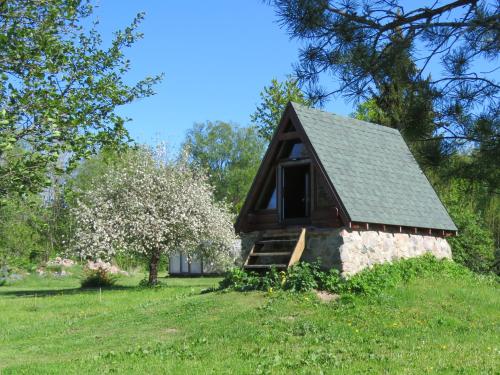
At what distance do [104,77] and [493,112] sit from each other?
19.5 ft

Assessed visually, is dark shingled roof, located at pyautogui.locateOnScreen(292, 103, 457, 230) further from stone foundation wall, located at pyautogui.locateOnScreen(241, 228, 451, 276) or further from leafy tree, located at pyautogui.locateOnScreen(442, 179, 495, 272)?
leafy tree, located at pyautogui.locateOnScreen(442, 179, 495, 272)

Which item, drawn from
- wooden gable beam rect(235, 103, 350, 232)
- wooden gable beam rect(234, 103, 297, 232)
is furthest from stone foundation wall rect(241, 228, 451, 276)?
wooden gable beam rect(234, 103, 297, 232)

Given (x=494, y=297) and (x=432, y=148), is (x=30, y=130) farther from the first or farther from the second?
(x=494, y=297)

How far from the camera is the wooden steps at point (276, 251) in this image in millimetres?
A: 17094

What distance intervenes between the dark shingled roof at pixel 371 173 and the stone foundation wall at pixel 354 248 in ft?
1.57

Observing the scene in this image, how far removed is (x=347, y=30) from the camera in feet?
24.8

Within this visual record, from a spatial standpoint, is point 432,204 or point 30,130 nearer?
point 30,130

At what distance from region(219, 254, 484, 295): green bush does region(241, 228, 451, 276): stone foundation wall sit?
0.23 m

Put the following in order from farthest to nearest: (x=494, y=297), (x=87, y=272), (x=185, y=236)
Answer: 1. (x=87, y=272)
2. (x=185, y=236)
3. (x=494, y=297)

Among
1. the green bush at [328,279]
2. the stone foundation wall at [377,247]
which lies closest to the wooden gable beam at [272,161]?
the stone foundation wall at [377,247]

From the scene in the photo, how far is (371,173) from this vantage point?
1914 centimetres

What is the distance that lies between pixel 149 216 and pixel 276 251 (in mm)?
10228

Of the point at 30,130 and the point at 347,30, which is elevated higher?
the point at 347,30

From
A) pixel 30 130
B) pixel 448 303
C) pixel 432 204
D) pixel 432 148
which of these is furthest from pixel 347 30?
pixel 432 204
